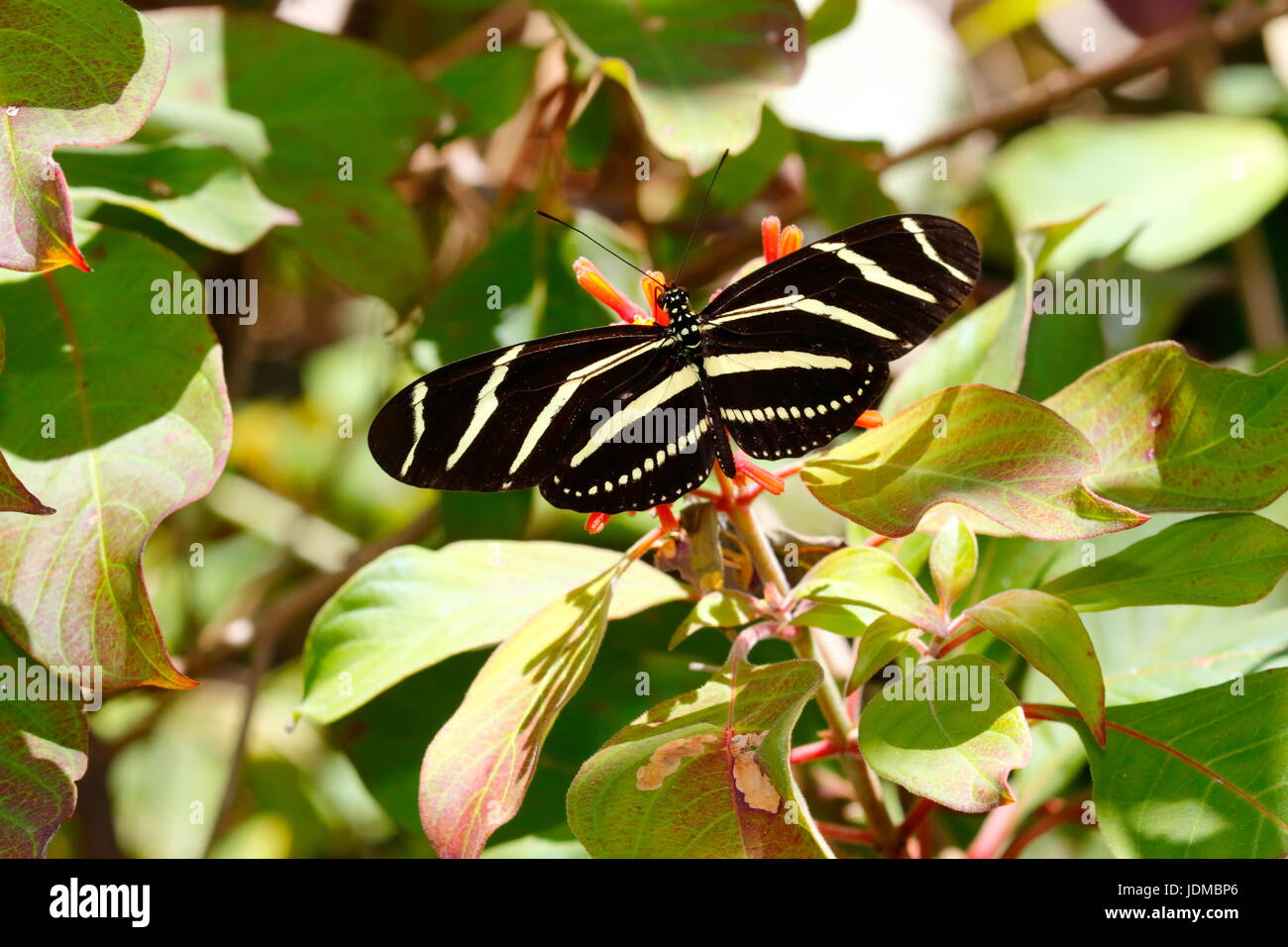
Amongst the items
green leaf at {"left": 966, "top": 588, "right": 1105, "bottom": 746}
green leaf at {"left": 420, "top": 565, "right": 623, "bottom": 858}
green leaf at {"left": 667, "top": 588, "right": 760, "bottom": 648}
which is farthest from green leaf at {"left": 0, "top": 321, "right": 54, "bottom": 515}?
green leaf at {"left": 966, "top": 588, "right": 1105, "bottom": 746}

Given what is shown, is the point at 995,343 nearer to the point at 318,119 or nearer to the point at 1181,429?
the point at 1181,429

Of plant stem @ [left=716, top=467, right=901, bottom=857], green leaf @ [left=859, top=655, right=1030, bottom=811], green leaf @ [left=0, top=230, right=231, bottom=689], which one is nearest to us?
green leaf @ [left=859, top=655, right=1030, bottom=811]

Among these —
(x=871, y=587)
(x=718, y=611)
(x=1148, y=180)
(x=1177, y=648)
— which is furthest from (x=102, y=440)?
(x=1148, y=180)

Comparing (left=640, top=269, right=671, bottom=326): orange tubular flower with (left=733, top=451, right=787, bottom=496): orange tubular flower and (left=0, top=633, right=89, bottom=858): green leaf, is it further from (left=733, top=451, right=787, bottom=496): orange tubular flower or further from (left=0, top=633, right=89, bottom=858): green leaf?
(left=0, top=633, right=89, bottom=858): green leaf

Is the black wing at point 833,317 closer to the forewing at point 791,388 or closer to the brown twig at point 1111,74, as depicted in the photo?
the forewing at point 791,388

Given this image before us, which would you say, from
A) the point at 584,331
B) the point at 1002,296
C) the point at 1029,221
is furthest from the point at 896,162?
the point at 584,331

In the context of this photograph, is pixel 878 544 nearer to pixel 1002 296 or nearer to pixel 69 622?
pixel 1002 296
